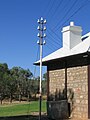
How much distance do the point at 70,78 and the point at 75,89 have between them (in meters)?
0.96

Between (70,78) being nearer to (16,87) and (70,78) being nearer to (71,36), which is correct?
(71,36)

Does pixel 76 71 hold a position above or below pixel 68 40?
→ below

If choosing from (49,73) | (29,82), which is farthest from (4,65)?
(49,73)

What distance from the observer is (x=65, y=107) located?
22.6m

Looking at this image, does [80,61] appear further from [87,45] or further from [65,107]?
[65,107]

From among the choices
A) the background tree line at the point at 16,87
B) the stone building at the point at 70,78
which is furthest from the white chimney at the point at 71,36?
the background tree line at the point at 16,87

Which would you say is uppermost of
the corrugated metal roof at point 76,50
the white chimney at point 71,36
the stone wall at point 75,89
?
the white chimney at point 71,36

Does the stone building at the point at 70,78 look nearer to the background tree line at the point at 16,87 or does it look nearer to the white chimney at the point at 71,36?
the white chimney at the point at 71,36

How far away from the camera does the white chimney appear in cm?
2430

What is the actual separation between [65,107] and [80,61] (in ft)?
9.82

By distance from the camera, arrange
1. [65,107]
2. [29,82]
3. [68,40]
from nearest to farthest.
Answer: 1. [65,107]
2. [68,40]
3. [29,82]

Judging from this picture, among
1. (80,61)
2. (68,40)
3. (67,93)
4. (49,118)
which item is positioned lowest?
(49,118)

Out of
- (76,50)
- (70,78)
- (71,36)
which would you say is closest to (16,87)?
(71,36)

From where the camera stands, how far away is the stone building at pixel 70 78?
21.1 meters
